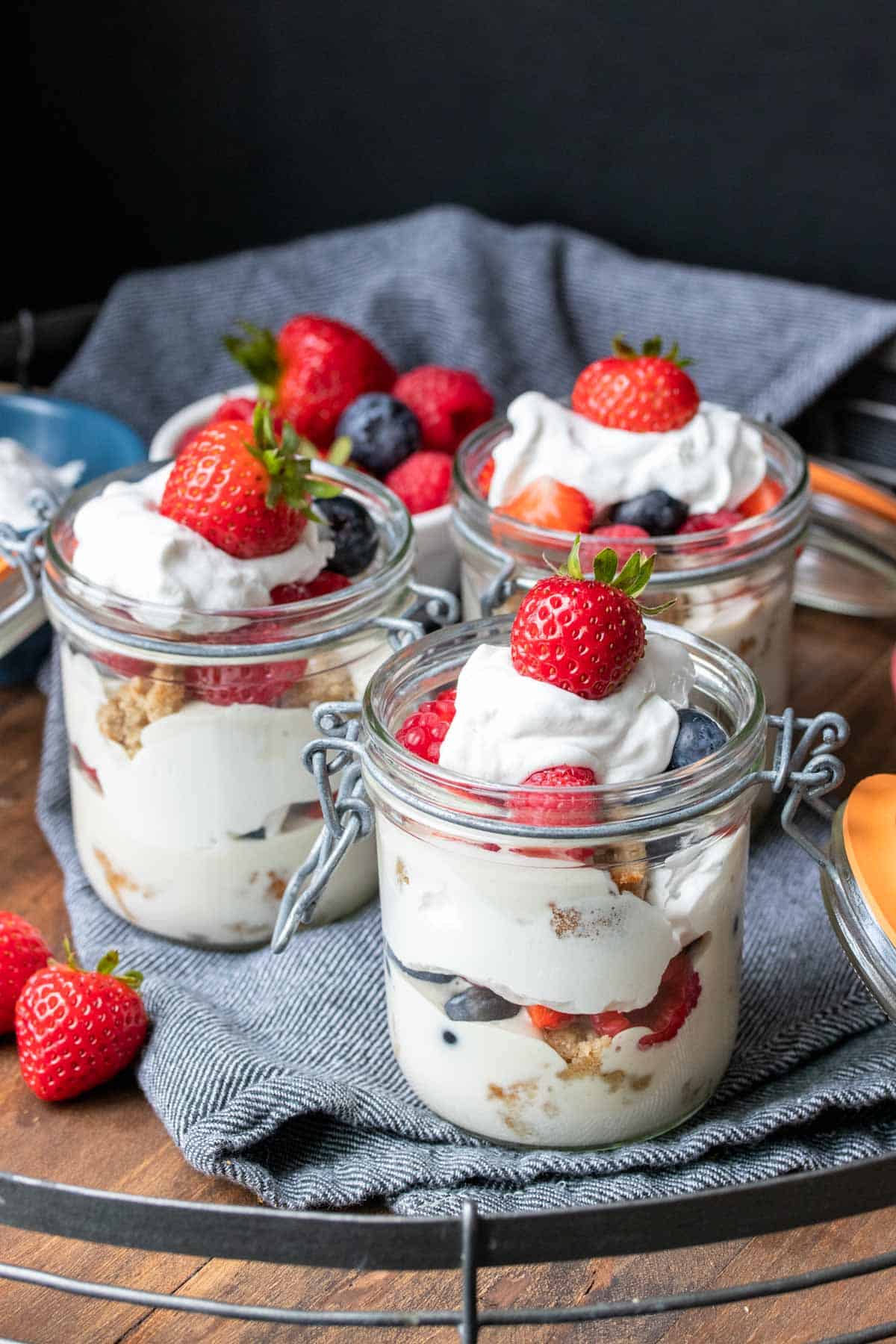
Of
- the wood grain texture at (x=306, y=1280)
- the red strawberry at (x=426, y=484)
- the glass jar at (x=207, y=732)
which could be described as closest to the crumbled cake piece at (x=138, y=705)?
the glass jar at (x=207, y=732)

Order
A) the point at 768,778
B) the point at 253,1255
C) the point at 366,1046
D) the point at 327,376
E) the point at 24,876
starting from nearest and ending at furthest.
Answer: the point at 253,1255, the point at 768,778, the point at 366,1046, the point at 24,876, the point at 327,376

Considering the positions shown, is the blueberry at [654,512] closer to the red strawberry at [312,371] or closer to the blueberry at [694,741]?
the blueberry at [694,741]

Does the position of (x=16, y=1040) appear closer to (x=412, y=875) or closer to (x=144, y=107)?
(x=412, y=875)

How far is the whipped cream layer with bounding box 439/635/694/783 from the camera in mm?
757

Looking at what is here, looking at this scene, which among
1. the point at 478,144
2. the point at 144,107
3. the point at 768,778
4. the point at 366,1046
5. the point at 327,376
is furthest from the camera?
the point at 144,107

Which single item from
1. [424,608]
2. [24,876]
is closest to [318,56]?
[424,608]

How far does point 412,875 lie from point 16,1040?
28 cm

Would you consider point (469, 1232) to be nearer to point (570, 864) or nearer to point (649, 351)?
point (570, 864)

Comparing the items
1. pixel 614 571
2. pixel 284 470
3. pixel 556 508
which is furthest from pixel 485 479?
pixel 614 571

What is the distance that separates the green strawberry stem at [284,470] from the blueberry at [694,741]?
0.27 metres

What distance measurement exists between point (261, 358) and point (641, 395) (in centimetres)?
38

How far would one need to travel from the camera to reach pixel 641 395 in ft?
3.36

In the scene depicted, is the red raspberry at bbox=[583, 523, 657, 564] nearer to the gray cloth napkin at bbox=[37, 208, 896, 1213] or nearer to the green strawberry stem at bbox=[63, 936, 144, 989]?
the gray cloth napkin at bbox=[37, 208, 896, 1213]

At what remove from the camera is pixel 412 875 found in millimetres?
796
